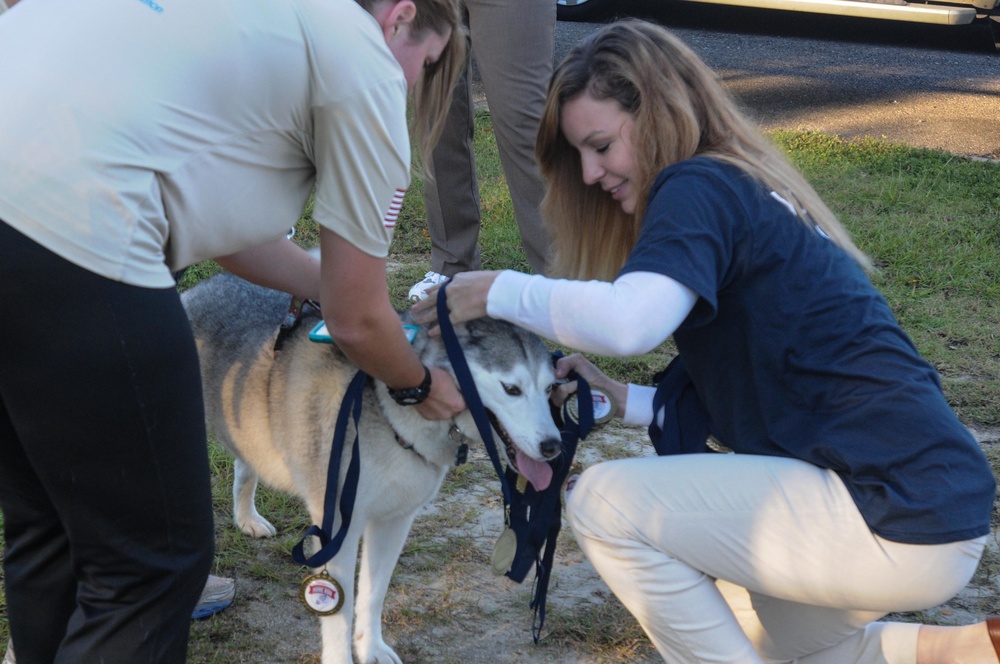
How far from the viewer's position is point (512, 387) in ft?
7.91

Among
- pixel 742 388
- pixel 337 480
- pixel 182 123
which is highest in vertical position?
pixel 182 123

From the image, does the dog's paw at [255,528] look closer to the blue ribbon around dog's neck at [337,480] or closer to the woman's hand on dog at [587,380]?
the blue ribbon around dog's neck at [337,480]

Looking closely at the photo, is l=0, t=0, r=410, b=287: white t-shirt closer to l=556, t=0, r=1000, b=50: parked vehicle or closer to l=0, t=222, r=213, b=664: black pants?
l=0, t=222, r=213, b=664: black pants

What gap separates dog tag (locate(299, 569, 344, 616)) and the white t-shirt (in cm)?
101

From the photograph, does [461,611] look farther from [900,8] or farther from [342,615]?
[900,8]

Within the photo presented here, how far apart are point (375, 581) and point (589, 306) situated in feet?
3.63

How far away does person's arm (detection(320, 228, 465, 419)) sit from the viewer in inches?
66.3

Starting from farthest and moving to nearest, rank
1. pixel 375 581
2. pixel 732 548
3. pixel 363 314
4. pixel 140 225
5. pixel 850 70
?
pixel 850 70
pixel 375 581
pixel 732 548
pixel 363 314
pixel 140 225

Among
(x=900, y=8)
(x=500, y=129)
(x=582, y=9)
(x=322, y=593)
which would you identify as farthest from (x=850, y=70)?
(x=322, y=593)

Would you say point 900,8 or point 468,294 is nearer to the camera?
point 468,294

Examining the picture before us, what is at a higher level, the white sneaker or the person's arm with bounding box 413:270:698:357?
the person's arm with bounding box 413:270:698:357

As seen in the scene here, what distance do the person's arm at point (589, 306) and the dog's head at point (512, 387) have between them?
0.24 m

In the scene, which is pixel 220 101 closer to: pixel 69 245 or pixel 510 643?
pixel 69 245

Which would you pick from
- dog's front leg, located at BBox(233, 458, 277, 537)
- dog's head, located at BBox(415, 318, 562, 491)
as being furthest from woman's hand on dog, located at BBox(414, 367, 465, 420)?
dog's front leg, located at BBox(233, 458, 277, 537)
